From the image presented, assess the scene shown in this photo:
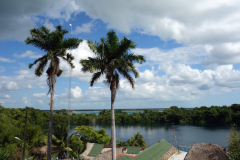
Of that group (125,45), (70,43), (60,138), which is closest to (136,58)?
(125,45)

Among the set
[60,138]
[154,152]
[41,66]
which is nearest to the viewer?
[41,66]

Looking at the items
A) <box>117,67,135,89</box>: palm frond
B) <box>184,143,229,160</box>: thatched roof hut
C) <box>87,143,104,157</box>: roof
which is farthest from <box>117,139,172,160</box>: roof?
<box>87,143,104,157</box>: roof

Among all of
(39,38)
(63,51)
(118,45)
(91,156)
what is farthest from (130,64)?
(91,156)

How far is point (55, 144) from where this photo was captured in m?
27.0

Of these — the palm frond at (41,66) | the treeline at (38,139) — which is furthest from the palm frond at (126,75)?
the treeline at (38,139)

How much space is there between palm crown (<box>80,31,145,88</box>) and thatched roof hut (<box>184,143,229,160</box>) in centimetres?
785

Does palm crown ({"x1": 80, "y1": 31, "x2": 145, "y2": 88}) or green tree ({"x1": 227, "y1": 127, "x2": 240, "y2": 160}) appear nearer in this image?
green tree ({"x1": 227, "y1": 127, "x2": 240, "y2": 160})

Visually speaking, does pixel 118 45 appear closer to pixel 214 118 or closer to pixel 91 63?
pixel 91 63

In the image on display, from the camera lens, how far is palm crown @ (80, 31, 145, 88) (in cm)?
1489

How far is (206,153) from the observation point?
15602mm

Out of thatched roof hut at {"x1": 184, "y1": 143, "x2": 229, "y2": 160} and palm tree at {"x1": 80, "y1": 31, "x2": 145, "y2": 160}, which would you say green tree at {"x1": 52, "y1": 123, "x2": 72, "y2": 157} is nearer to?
palm tree at {"x1": 80, "y1": 31, "x2": 145, "y2": 160}

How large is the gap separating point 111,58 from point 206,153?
10.8 meters

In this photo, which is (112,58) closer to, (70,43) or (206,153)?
(70,43)

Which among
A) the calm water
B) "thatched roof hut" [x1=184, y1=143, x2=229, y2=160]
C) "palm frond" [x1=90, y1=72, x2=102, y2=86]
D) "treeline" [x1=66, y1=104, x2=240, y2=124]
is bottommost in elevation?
the calm water
